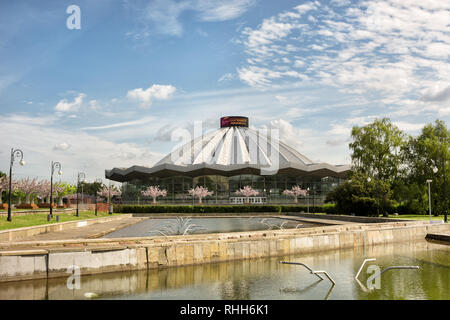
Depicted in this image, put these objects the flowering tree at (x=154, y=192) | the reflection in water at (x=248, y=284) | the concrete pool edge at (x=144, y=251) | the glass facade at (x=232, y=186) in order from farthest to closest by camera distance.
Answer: the flowering tree at (x=154, y=192) < the glass facade at (x=232, y=186) < the concrete pool edge at (x=144, y=251) < the reflection in water at (x=248, y=284)

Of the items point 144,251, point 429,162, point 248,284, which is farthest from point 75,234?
point 429,162

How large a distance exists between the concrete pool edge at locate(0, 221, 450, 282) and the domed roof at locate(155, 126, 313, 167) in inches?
1934

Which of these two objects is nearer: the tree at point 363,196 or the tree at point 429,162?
the tree at point 363,196

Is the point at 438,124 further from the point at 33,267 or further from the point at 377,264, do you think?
the point at 33,267

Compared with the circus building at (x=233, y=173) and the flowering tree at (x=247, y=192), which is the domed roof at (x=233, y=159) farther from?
the flowering tree at (x=247, y=192)

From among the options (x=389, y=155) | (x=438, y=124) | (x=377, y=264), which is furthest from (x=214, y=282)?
(x=438, y=124)

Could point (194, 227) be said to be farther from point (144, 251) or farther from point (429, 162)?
point (429, 162)

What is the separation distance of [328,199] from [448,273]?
2744 centimetres

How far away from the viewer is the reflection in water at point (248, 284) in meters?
9.98

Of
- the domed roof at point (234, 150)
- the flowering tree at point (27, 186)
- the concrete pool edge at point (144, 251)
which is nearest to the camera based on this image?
the concrete pool edge at point (144, 251)

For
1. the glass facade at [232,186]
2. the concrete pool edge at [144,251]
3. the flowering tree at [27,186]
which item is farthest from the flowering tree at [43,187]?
the concrete pool edge at [144,251]

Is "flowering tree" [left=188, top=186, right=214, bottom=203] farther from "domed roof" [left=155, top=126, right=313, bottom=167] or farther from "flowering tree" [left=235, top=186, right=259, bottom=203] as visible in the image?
"domed roof" [left=155, top=126, right=313, bottom=167]

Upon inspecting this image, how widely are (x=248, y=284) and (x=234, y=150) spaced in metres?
63.1
